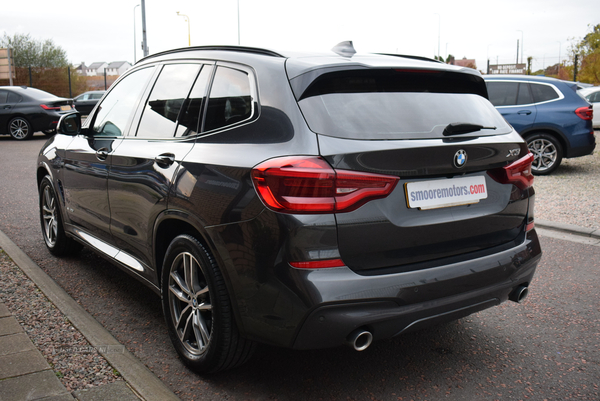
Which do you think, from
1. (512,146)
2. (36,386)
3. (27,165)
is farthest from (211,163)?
(27,165)

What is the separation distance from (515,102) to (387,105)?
914 centimetres

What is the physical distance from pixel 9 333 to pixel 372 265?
2281 millimetres

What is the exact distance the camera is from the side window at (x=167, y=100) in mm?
3273

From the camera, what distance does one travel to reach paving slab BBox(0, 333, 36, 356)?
10.1 feet

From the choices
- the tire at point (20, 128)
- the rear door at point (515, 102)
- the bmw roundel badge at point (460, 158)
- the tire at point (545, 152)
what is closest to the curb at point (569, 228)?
the bmw roundel badge at point (460, 158)

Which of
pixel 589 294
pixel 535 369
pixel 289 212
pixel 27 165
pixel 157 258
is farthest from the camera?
pixel 27 165

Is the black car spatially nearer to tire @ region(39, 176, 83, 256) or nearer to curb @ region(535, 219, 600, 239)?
tire @ region(39, 176, 83, 256)

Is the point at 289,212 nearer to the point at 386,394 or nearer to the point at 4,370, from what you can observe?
the point at 386,394

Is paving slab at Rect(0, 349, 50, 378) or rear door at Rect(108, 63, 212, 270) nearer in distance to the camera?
paving slab at Rect(0, 349, 50, 378)

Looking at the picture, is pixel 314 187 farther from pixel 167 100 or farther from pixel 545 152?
pixel 545 152

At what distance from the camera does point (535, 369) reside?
9.99ft

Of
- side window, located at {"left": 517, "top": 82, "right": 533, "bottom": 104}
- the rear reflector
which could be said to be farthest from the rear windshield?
Answer: side window, located at {"left": 517, "top": 82, "right": 533, "bottom": 104}

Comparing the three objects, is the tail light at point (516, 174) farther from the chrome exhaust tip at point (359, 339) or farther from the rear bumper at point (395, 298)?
the chrome exhaust tip at point (359, 339)

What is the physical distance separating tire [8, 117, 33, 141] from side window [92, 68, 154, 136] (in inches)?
620
